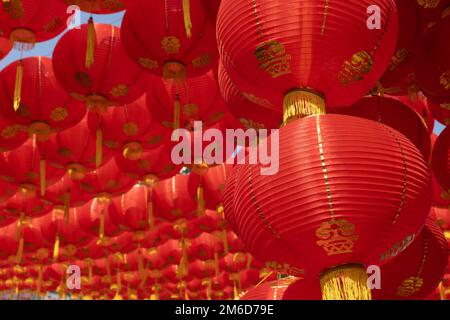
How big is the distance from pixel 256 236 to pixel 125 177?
4.05 m

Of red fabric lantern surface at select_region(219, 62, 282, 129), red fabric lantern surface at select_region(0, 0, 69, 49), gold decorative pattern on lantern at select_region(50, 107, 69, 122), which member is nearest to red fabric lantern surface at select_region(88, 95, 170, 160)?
gold decorative pattern on lantern at select_region(50, 107, 69, 122)

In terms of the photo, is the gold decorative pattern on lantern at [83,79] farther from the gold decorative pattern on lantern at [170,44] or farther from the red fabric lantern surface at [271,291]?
the red fabric lantern surface at [271,291]

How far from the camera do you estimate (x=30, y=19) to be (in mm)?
3127

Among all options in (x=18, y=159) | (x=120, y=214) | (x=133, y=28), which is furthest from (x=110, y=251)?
(x=133, y=28)

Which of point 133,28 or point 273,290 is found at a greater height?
point 133,28

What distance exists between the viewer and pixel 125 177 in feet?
18.2

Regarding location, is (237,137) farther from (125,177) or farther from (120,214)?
(120,214)

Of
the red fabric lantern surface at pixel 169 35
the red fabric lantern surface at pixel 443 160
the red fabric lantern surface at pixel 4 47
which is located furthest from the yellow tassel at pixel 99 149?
the red fabric lantern surface at pixel 443 160

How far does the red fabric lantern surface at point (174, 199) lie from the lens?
5.68 meters

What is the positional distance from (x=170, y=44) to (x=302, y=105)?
1.39 metres

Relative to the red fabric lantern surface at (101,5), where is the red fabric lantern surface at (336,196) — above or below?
below

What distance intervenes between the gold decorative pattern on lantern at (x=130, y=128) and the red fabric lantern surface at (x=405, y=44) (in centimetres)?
222

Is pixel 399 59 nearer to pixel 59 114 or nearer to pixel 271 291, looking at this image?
pixel 271 291
